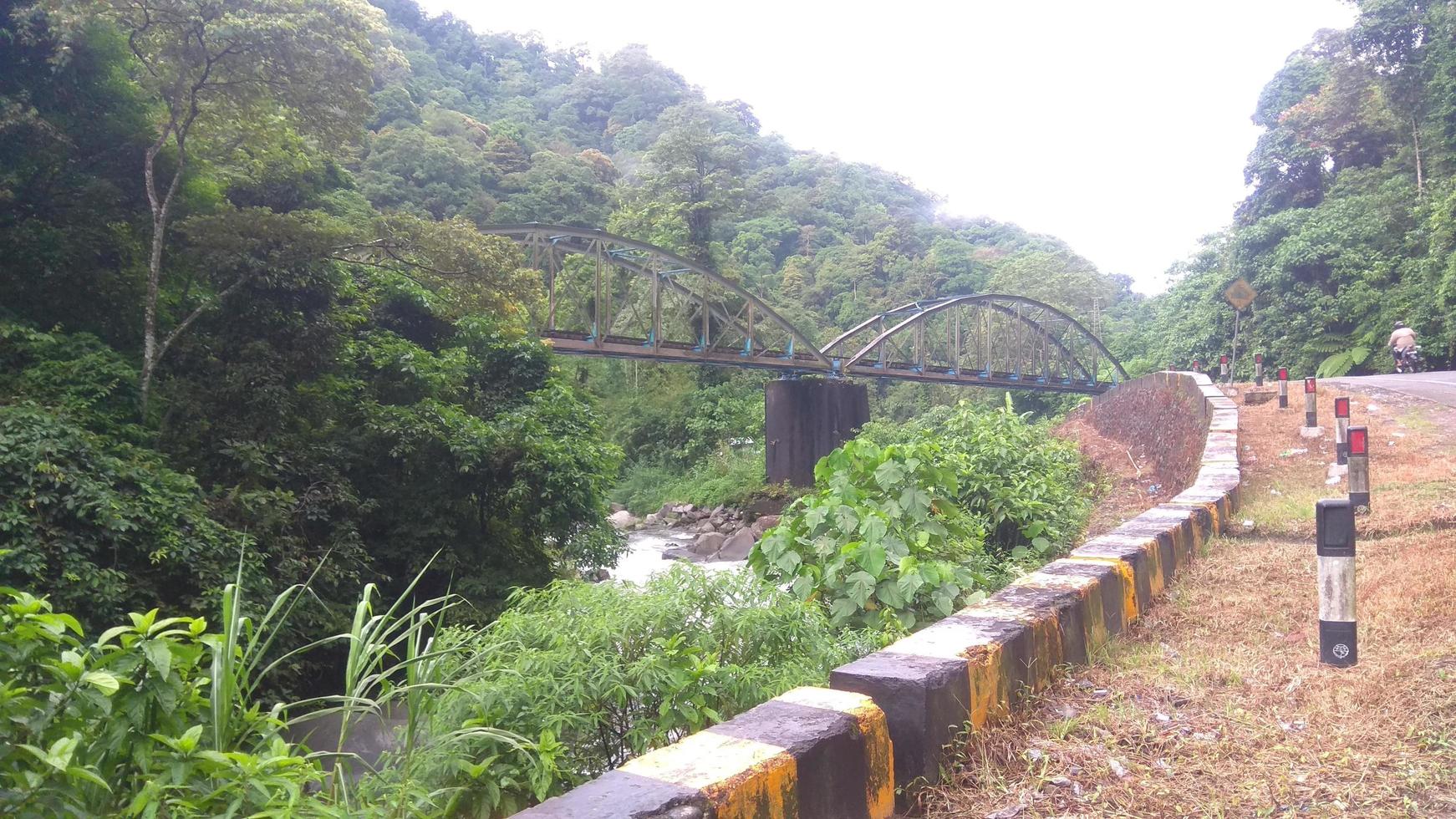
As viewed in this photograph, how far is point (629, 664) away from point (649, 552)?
65.8 feet

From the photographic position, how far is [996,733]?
9.30ft

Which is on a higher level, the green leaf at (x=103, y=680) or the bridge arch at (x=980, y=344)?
the bridge arch at (x=980, y=344)

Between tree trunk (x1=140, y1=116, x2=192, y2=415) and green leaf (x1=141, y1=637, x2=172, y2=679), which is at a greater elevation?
tree trunk (x1=140, y1=116, x2=192, y2=415)

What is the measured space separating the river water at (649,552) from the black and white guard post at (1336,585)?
1384cm

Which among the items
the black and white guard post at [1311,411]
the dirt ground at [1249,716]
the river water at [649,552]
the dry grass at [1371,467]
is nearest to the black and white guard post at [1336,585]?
the dirt ground at [1249,716]

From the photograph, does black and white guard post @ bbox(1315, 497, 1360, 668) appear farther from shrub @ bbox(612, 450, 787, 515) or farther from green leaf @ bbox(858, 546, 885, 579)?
shrub @ bbox(612, 450, 787, 515)

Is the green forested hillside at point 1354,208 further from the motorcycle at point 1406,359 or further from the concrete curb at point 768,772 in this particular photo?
the concrete curb at point 768,772

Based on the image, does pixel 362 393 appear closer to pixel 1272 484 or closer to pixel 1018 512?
pixel 1018 512

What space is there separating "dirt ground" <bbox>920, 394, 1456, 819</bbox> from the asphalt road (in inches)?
377

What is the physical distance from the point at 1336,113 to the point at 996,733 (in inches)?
1431

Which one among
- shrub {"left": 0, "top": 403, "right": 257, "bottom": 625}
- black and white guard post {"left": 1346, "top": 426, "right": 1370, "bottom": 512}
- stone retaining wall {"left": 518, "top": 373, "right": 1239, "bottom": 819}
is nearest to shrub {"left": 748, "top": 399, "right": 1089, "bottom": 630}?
stone retaining wall {"left": 518, "top": 373, "right": 1239, "bottom": 819}

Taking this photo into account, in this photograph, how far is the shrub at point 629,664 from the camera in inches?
125

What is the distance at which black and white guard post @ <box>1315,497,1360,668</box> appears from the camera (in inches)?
134

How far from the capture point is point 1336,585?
3.43 m
